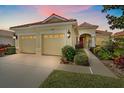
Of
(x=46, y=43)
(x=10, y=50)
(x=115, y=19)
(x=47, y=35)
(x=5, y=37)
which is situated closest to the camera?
(x=115, y=19)

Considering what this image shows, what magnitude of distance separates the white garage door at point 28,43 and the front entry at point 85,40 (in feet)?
42.4

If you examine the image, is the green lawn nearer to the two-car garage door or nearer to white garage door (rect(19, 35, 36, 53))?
the two-car garage door

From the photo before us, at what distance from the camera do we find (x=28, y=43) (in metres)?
15.0

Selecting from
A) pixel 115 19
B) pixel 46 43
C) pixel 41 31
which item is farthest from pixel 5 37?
→ pixel 115 19

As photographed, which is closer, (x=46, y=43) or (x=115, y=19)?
(x=115, y=19)

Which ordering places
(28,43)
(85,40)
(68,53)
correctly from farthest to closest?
(85,40), (28,43), (68,53)

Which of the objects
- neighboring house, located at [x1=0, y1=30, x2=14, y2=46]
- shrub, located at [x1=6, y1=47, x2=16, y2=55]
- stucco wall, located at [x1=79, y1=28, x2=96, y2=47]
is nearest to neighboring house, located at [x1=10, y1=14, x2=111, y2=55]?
shrub, located at [x1=6, y1=47, x2=16, y2=55]

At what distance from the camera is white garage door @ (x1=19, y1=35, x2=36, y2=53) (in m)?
14.5

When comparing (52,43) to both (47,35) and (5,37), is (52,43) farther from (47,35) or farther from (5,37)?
(5,37)

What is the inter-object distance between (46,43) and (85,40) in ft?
44.0

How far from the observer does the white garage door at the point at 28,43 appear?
47.6 feet

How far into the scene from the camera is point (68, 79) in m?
5.86

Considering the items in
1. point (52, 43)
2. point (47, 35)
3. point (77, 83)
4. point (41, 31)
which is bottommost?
point (77, 83)
